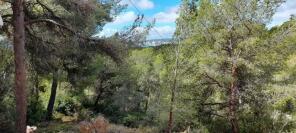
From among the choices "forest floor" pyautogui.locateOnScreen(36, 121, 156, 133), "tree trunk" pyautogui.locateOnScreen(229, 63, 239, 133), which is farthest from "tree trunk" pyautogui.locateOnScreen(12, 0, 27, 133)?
"tree trunk" pyautogui.locateOnScreen(229, 63, 239, 133)

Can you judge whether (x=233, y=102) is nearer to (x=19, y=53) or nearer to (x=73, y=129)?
(x=73, y=129)

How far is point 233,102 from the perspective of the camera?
15.3 metres

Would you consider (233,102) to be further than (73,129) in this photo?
No

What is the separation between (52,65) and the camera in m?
15.2

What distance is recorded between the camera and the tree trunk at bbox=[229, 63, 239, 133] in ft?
49.1

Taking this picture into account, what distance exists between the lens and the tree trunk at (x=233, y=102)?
15.0 m

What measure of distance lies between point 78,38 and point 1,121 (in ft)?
15.7

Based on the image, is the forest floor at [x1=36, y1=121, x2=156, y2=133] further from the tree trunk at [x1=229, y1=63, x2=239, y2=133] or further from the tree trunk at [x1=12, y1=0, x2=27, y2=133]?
the tree trunk at [x1=229, y1=63, x2=239, y2=133]

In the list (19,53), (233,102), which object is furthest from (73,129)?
(233,102)

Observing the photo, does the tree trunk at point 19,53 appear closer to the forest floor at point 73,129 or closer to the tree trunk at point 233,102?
the forest floor at point 73,129

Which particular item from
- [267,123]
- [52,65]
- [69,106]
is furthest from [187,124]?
[69,106]

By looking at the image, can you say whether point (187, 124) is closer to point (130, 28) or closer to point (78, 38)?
point (130, 28)

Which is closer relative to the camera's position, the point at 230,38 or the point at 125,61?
the point at 125,61

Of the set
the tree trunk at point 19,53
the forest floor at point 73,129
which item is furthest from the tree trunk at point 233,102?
the tree trunk at point 19,53
